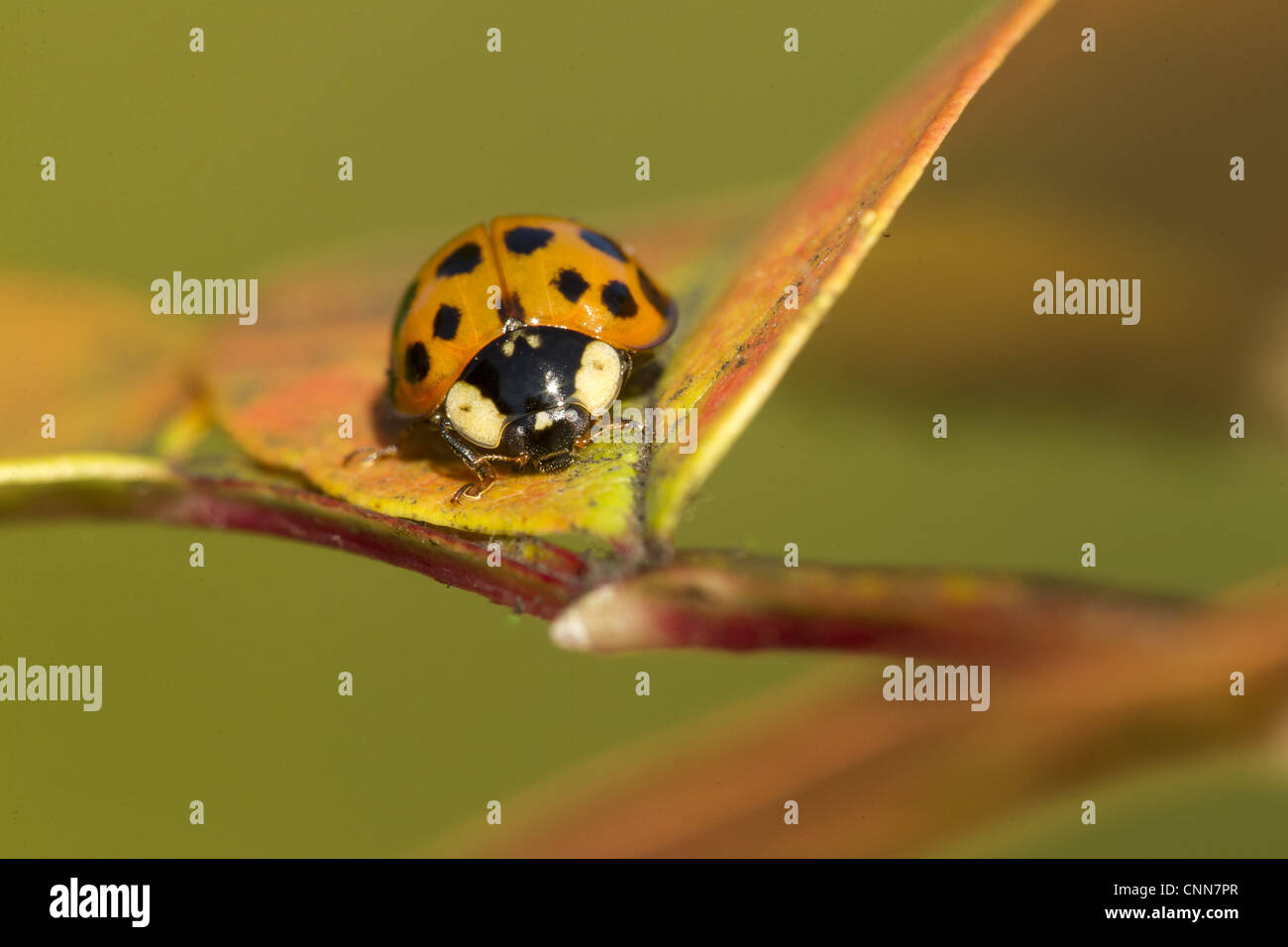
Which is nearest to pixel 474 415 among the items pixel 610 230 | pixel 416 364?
pixel 416 364

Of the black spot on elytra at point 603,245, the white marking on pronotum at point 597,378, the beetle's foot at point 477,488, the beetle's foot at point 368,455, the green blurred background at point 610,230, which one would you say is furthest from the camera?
the green blurred background at point 610,230

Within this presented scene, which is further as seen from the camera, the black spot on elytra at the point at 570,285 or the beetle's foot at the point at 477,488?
the black spot on elytra at the point at 570,285

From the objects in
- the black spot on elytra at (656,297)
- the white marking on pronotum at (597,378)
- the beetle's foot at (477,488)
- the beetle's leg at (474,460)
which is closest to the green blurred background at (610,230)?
the black spot on elytra at (656,297)

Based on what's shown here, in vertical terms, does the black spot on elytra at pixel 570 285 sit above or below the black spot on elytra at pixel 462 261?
below

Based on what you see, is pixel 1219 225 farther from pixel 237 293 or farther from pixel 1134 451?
pixel 237 293

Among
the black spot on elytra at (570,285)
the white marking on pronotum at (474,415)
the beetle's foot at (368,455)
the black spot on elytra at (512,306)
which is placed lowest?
the beetle's foot at (368,455)

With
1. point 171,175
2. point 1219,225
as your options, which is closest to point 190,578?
point 171,175

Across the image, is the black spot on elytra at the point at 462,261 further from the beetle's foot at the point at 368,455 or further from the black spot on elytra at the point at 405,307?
the beetle's foot at the point at 368,455

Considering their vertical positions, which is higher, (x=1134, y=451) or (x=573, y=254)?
(x=573, y=254)
